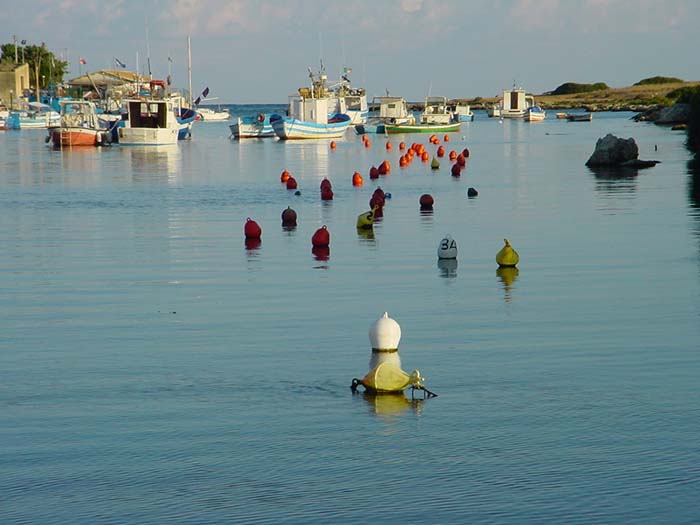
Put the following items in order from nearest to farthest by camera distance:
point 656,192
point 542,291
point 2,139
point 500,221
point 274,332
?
point 274,332
point 542,291
point 500,221
point 656,192
point 2,139

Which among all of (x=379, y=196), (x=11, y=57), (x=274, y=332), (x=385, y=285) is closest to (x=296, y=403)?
(x=274, y=332)

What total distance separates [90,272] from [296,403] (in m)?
11.9

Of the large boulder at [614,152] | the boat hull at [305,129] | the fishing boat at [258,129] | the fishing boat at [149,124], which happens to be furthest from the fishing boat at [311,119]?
the large boulder at [614,152]

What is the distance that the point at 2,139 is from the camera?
364 feet

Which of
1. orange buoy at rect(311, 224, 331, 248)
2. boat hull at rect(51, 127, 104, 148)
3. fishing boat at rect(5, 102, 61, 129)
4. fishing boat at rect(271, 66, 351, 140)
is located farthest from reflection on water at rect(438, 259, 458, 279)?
fishing boat at rect(5, 102, 61, 129)

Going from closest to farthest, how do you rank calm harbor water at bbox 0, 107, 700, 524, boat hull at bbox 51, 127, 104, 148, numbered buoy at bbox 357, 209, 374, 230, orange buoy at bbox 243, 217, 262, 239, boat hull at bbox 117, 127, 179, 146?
calm harbor water at bbox 0, 107, 700, 524, orange buoy at bbox 243, 217, 262, 239, numbered buoy at bbox 357, 209, 374, 230, boat hull at bbox 117, 127, 179, 146, boat hull at bbox 51, 127, 104, 148

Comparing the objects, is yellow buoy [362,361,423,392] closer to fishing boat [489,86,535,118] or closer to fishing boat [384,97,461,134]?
fishing boat [384,97,461,134]

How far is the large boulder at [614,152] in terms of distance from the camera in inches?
2249

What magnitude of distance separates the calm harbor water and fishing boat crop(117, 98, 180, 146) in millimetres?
56424

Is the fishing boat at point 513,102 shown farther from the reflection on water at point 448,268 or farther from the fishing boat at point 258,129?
the reflection on water at point 448,268

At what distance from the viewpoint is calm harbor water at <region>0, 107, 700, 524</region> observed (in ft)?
33.8

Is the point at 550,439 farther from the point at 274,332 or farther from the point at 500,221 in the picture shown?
the point at 500,221

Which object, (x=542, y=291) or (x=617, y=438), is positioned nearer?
(x=617, y=438)

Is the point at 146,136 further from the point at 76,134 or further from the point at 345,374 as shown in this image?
the point at 345,374
